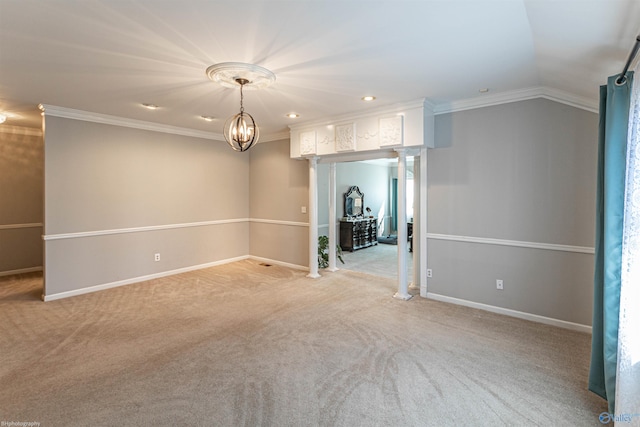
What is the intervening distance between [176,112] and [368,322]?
3835 millimetres

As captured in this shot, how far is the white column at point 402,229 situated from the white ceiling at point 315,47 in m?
0.89

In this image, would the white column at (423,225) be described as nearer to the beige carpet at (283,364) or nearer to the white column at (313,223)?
the beige carpet at (283,364)

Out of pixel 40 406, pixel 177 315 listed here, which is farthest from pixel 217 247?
pixel 40 406

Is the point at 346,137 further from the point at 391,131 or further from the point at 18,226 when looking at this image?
the point at 18,226

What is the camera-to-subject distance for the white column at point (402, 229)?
4438 mm

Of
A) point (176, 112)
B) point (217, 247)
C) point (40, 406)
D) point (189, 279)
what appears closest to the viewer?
point (40, 406)

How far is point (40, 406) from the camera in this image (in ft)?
7.35

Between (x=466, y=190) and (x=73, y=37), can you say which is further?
(x=466, y=190)

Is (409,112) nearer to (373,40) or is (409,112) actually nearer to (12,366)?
(373,40)

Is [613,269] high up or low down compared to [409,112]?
down

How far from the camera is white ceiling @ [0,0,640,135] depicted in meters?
1.98

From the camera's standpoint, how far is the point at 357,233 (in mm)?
8164

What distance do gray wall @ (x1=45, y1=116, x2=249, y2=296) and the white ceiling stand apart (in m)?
0.96

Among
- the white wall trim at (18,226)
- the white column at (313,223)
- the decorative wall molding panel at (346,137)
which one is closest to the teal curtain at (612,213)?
the decorative wall molding panel at (346,137)
